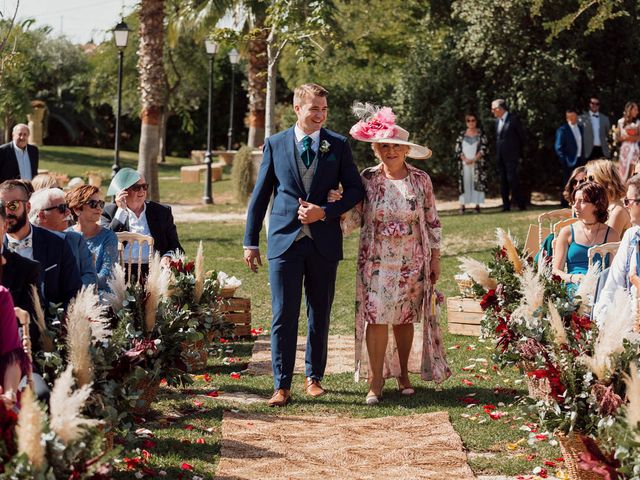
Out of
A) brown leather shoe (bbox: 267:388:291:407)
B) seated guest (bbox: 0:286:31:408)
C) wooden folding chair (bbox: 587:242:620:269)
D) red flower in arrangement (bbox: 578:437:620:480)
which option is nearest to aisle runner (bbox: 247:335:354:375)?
brown leather shoe (bbox: 267:388:291:407)

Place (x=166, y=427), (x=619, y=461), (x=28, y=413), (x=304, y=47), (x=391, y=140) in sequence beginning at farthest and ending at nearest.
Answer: (x=304, y=47), (x=391, y=140), (x=166, y=427), (x=619, y=461), (x=28, y=413)

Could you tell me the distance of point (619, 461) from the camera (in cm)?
471

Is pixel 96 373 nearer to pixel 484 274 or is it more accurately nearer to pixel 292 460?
pixel 292 460

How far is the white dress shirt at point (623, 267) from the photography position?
6590mm

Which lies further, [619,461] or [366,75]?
[366,75]

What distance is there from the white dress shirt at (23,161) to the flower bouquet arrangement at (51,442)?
11232mm

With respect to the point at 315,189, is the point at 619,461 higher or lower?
lower

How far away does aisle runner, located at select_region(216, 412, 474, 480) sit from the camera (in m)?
6.12


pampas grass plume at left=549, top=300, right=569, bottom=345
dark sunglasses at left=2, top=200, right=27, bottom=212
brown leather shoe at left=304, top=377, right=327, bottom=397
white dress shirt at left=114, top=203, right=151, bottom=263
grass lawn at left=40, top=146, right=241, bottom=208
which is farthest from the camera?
grass lawn at left=40, top=146, right=241, bottom=208

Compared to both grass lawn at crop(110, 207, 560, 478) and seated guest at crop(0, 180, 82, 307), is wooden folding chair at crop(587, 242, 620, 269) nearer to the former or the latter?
grass lawn at crop(110, 207, 560, 478)

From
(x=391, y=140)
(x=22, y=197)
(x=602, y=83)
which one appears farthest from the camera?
(x=602, y=83)

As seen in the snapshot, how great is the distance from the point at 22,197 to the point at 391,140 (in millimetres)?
2570

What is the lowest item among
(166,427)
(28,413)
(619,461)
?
(166,427)

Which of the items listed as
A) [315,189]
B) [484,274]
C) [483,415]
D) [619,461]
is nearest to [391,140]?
[315,189]
